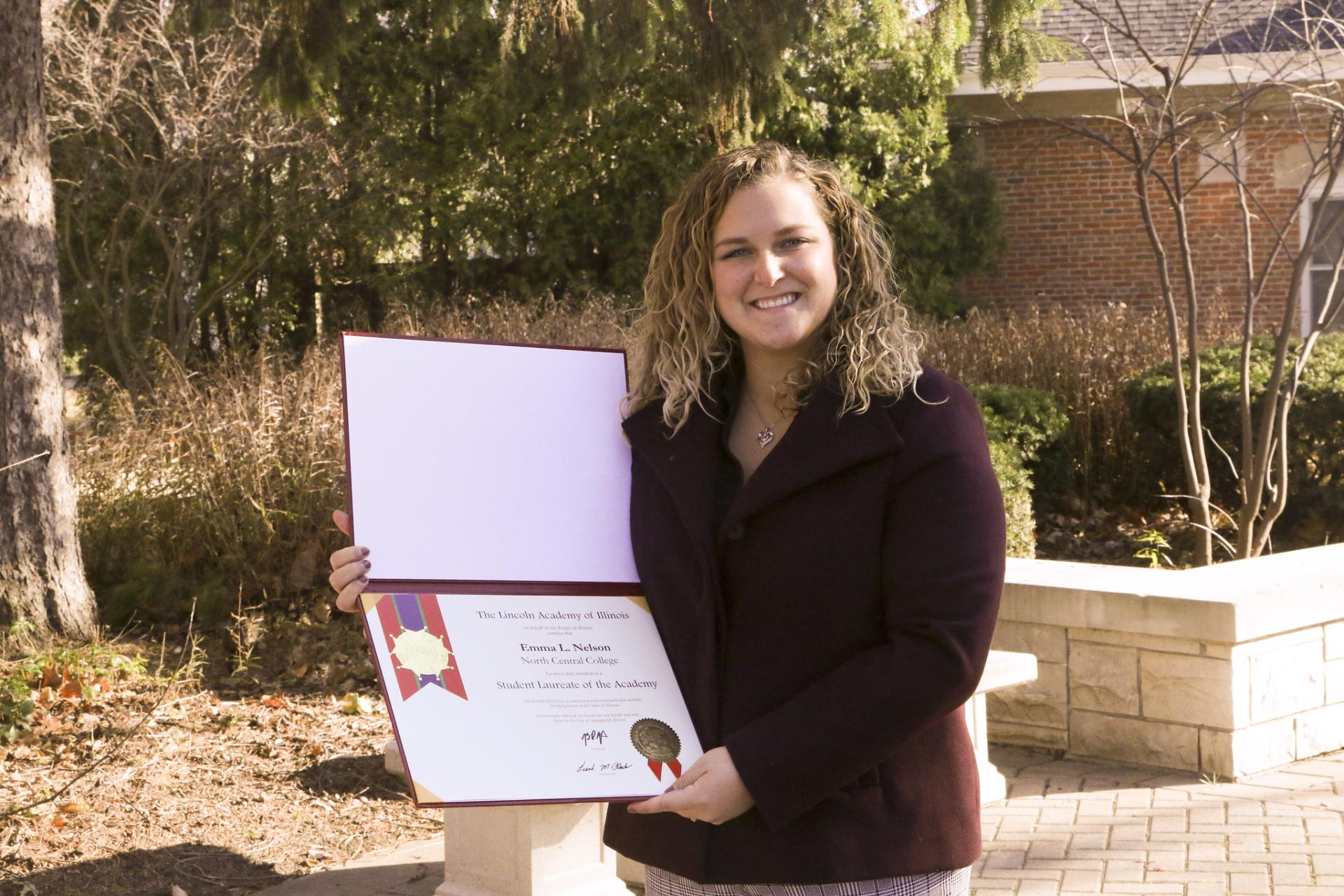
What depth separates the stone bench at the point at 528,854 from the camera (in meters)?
3.74

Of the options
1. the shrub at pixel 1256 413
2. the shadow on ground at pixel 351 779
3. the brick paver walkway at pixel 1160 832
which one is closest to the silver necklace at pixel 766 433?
the brick paver walkway at pixel 1160 832

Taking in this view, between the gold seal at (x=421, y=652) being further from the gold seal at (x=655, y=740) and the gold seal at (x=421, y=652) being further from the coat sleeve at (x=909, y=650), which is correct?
the coat sleeve at (x=909, y=650)

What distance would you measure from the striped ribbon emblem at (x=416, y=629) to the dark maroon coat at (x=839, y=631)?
288mm

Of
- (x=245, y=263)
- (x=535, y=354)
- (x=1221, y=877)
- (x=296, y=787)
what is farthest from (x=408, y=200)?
(x=535, y=354)

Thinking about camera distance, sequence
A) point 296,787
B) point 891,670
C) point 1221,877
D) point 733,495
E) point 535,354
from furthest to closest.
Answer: point 296,787 < point 1221,877 < point 535,354 < point 733,495 < point 891,670

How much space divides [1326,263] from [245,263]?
37.2 ft

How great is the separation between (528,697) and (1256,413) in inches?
307

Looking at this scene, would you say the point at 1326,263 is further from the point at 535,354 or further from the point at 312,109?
the point at 535,354

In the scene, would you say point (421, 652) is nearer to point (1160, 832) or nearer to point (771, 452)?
point (771, 452)

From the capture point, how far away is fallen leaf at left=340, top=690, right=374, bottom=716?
5934mm

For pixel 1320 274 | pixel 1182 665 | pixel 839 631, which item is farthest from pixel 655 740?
pixel 1320 274

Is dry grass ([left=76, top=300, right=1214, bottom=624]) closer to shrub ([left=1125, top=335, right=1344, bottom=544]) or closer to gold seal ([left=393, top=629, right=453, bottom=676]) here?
shrub ([left=1125, top=335, right=1344, bottom=544])

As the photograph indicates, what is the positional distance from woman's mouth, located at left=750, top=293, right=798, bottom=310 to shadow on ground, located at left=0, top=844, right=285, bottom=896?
124 inches

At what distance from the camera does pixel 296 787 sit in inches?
201
